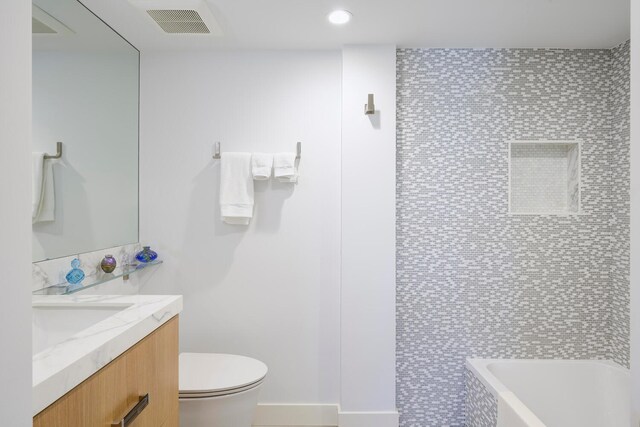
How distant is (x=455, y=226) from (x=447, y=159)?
1.35 feet

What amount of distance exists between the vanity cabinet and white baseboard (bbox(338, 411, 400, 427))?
122cm

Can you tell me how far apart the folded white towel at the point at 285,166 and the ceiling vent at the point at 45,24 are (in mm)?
1189

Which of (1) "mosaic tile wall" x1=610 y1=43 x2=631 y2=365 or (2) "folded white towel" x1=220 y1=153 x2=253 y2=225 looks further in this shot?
(2) "folded white towel" x1=220 y1=153 x2=253 y2=225

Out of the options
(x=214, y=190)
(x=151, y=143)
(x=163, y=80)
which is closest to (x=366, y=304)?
(x=214, y=190)

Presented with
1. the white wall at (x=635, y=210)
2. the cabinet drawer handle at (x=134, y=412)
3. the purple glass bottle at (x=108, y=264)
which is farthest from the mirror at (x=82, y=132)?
the white wall at (x=635, y=210)

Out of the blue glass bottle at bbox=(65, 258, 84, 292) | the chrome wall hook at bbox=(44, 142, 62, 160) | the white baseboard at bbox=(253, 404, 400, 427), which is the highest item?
the chrome wall hook at bbox=(44, 142, 62, 160)

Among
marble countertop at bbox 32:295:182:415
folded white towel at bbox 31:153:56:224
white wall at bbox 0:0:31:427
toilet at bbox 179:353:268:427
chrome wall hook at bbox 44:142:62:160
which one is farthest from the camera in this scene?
toilet at bbox 179:353:268:427

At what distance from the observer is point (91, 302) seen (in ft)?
4.56

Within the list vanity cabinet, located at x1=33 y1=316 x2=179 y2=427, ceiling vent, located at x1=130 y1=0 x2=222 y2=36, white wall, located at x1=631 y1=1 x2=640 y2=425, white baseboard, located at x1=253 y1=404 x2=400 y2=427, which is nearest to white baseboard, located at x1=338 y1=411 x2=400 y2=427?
white baseboard, located at x1=253 y1=404 x2=400 y2=427

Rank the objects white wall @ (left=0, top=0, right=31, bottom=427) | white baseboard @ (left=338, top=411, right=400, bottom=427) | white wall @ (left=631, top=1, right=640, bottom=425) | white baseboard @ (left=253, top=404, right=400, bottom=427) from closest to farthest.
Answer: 1. white wall @ (left=0, top=0, right=31, bottom=427)
2. white wall @ (left=631, top=1, right=640, bottom=425)
3. white baseboard @ (left=338, top=411, right=400, bottom=427)
4. white baseboard @ (left=253, top=404, right=400, bottom=427)

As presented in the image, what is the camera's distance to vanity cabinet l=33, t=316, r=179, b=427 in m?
0.86

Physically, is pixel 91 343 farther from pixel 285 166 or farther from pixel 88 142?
pixel 285 166

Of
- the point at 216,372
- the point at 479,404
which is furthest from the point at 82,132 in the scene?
the point at 479,404

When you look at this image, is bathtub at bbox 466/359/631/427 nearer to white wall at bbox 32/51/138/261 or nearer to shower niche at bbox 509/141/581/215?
shower niche at bbox 509/141/581/215
